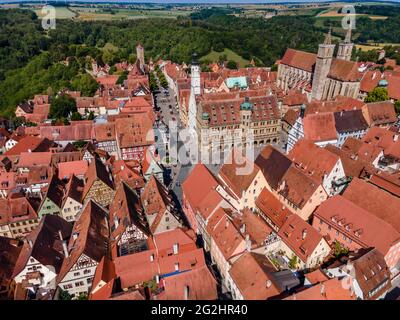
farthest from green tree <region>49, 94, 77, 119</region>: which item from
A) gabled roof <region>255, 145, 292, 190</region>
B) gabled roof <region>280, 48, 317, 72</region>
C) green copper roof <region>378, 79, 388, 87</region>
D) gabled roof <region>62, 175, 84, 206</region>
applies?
green copper roof <region>378, 79, 388, 87</region>

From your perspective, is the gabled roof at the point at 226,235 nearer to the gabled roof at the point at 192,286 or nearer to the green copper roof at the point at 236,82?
the gabled roof at the point at 192,286

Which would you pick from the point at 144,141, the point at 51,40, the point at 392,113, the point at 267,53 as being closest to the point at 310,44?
the point at 267,53

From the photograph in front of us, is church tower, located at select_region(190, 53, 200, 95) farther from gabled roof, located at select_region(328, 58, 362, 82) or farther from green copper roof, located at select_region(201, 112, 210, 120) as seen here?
gabled roof, located at select_region(328, 58, 362, 82)

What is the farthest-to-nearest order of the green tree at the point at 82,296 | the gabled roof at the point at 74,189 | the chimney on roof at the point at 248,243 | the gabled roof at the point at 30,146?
1. the gabled roof at the point at 30,146
2. the gabled roof at the point at 74,189
3. the green tree at the point at 82,296
4. the chimney on roof at the point at 248,243

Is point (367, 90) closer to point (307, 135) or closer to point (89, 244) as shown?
point (307, 135)

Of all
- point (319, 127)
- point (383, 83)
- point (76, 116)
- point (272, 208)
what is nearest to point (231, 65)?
point (383, 83)

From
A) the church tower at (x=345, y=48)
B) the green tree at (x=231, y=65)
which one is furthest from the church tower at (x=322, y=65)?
the green tree at (x=231, y=65)
